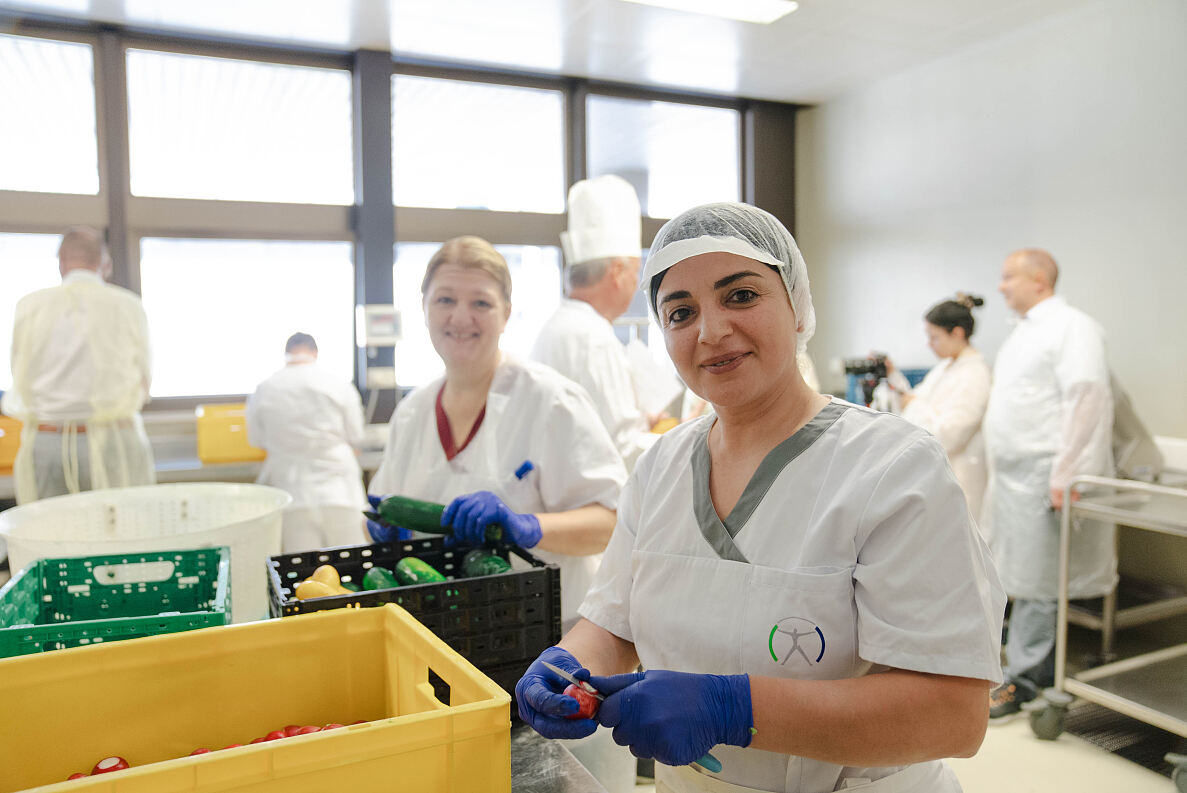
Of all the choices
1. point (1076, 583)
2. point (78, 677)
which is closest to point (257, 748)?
point (78, 677)

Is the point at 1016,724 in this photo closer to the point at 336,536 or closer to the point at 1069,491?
the point at 1069,491

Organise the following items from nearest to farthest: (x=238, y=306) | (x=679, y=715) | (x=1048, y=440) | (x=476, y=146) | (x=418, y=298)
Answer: (x=679, y=715)
(x=1048, y=440)
(x=238, y=306)
(x=418, y=298)
(x=476, y=146)

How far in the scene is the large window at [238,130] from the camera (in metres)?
4.07

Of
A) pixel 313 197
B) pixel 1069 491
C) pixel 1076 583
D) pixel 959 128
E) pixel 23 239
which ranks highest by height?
pixel 959 128

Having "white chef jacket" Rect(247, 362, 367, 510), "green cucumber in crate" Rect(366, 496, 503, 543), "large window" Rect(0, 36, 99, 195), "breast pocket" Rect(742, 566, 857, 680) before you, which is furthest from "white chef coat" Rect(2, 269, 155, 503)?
"breast pocket" Rect(742, 566, 857, 680)

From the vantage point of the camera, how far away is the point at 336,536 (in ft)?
12.0

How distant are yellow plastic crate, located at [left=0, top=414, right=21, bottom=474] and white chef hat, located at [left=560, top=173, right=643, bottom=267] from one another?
2607 mm

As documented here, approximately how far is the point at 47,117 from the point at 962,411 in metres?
4.53

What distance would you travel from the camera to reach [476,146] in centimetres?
476

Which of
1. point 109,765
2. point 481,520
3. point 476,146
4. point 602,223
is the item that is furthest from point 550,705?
point 476,146

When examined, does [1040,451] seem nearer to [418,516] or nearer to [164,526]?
[418,516]

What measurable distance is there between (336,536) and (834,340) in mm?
3392

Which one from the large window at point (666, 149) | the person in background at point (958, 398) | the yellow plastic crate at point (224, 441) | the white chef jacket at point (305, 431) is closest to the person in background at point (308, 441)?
the white chef jacket at point (305, 431)

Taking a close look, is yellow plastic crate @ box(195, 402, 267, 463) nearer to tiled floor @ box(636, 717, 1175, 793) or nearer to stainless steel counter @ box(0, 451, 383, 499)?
stainless steel counter @ box(0, 451, 383, 499)
